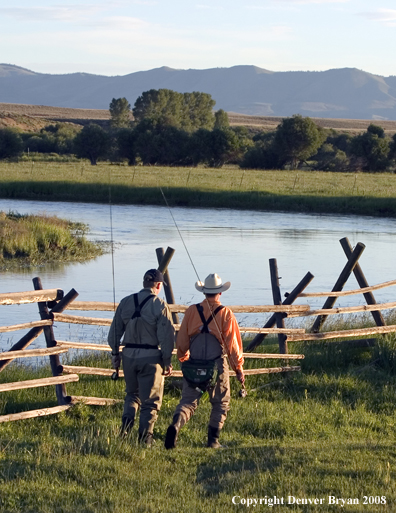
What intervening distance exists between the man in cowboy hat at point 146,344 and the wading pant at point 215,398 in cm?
27

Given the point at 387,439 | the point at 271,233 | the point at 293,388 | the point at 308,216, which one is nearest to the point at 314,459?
the point at 387,439

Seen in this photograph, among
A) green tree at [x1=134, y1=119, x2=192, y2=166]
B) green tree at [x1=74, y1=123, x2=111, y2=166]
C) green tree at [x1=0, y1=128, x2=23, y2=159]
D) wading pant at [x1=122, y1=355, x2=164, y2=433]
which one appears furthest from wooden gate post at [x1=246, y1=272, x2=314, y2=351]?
green tree at [x1=0, y1=128, x2=23, y2=159]

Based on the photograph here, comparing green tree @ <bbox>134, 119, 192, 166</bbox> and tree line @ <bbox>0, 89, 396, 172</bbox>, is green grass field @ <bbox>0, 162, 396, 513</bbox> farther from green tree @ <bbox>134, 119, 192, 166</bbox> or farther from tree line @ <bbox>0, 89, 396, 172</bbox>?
tree line @ <bbox>0, 89, 396, 172</bbox>

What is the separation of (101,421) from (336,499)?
9.60ft

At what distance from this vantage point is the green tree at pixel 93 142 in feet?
222

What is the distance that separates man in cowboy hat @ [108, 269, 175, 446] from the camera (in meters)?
6.56

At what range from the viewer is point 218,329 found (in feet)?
21.1

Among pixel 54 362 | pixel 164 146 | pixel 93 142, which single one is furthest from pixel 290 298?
pixel 93 142

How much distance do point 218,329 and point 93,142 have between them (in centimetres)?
6291

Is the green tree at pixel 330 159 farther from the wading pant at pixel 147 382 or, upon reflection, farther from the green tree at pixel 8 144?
the wading pant at pixel 147 382

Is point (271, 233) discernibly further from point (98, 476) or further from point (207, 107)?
point (207, 107)

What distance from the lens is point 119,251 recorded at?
2323cm

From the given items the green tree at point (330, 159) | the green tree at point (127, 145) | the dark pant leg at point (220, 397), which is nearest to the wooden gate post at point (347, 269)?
the dark pant leg at point (220, 397)

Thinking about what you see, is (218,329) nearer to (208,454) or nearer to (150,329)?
(150,329)
